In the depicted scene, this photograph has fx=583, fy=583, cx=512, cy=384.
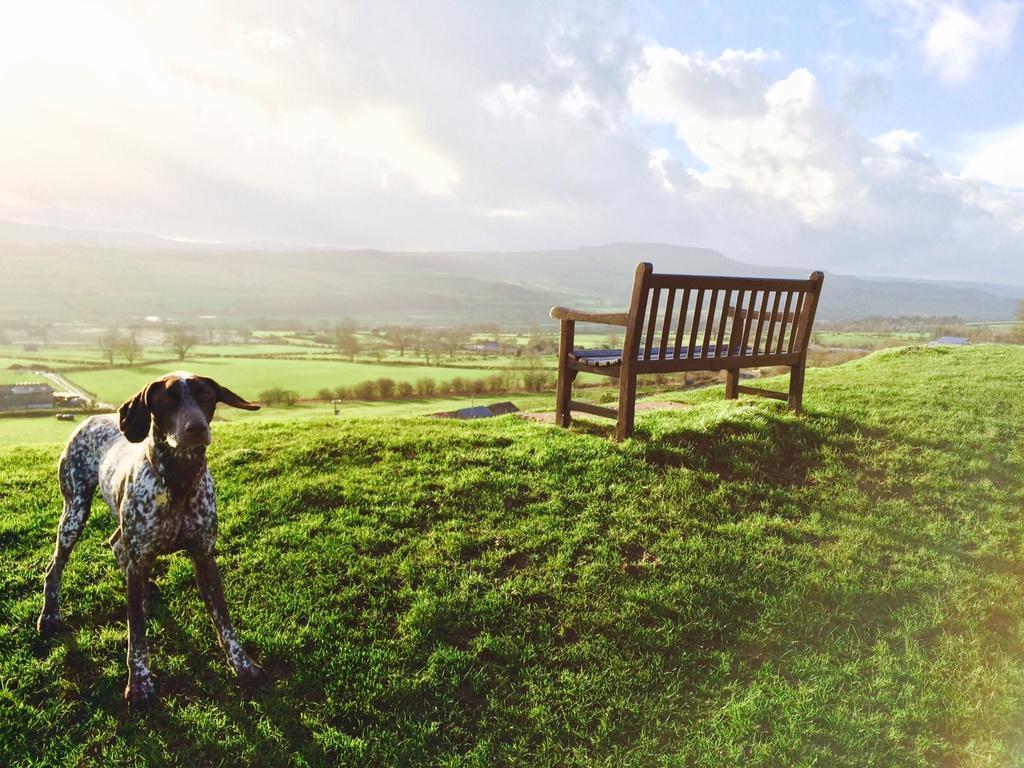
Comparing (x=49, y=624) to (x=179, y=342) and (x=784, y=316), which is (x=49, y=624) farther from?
(x=179, y=342)

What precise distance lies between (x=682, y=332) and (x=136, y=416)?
5178 millimetres

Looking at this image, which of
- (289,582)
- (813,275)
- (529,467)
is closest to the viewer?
(289,582)

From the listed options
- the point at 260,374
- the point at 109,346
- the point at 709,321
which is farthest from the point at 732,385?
the point at 109,346

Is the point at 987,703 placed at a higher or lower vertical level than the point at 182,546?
lower

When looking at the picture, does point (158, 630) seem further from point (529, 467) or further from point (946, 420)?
point (946, 420)

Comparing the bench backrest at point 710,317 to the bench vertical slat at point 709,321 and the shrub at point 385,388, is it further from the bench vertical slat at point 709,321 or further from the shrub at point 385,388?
the shrub at point 385,388

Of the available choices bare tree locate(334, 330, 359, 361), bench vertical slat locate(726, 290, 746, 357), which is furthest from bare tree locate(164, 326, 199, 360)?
bench vertical slat locate(726, 290, 746, 357)

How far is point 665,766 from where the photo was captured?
297cm

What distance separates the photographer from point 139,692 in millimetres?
3158

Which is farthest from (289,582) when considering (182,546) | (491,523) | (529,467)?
(529,467)

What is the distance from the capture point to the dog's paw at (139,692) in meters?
3.14

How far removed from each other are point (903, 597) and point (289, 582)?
4.47 metres

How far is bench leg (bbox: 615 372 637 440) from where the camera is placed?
614 centimetres

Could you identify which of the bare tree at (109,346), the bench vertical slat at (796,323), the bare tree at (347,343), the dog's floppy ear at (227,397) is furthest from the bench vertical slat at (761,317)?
the bare tree at (347,343)
